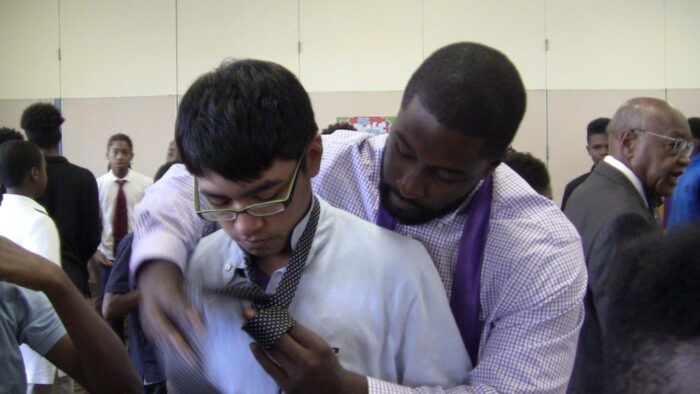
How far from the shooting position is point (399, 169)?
1158 millimetres

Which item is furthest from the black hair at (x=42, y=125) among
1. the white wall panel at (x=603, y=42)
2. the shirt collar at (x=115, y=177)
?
the white wall panel at (x=603, y=42)

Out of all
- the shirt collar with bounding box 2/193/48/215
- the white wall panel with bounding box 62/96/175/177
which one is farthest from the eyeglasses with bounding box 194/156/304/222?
the white wall panel with bounding box 62/96/175/177

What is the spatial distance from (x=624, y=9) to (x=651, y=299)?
16.8 feet

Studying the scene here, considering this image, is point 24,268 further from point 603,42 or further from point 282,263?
point 603,42

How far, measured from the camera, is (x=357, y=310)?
0.97 m

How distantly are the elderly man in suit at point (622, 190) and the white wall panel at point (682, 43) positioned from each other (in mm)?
3292

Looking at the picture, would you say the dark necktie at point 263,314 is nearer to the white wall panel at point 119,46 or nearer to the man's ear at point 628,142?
the man's ear at point 628,142

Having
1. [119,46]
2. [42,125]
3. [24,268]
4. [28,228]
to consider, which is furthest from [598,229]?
[119,46]

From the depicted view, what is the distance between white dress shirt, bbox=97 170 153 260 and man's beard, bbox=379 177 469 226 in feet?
10.4

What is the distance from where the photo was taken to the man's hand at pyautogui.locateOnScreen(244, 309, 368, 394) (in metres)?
0.86

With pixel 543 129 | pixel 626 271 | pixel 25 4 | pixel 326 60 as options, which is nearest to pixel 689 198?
pixel 543 129

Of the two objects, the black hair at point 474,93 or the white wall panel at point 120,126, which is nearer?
the black hair at point 474,93

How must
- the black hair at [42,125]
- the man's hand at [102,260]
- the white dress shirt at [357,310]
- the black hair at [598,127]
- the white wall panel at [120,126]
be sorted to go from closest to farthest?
the white dress shirt at [357,310], the black hair at [42,125], the man's hand at [102,260], the black hair at [598,127], the white wall panel at [120,126]

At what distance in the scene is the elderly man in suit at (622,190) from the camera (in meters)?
1.86
